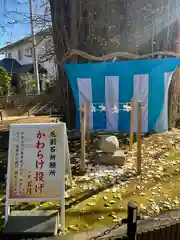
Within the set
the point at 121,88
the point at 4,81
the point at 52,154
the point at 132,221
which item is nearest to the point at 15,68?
the point at 4,81

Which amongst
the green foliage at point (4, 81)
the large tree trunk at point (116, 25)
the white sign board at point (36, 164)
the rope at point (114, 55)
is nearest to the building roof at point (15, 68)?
the green foliage at point (4, 81)

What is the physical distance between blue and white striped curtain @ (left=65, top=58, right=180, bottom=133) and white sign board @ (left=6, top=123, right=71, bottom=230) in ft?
10.6

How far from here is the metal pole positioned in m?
1.97

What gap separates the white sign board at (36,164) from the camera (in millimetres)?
2812

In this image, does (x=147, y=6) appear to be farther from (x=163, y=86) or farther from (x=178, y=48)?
(x=163, y=86)

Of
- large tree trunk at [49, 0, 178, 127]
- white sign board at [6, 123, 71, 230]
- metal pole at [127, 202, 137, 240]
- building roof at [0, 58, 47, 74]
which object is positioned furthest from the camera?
building roof at [0, 58, 47, 74]

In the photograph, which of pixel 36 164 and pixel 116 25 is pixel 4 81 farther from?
pixel 36 164

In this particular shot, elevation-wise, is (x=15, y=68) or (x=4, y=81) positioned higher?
(x=4, y=81)

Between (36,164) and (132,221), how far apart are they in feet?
4.94

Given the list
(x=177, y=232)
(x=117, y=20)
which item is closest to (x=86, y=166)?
(x=177, y=232)

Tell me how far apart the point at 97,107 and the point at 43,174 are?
3.86m

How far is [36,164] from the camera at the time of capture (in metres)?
2.94

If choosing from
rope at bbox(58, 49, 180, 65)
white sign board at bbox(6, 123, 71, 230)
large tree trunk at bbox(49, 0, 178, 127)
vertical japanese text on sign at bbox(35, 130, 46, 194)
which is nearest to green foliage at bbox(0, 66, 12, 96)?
large tree trunk at bbox(49, 0, 178, 127)

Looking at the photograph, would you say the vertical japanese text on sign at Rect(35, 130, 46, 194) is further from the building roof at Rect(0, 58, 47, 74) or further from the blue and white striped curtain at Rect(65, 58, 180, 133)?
the building roof at Rect(0, 58, 47, 74)
